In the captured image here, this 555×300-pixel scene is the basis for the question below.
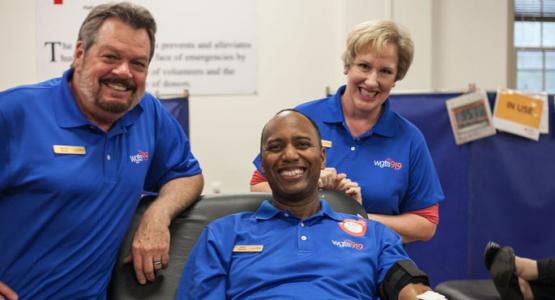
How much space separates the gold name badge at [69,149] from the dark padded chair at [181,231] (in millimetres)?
337

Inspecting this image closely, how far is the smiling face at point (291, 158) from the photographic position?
181 centimetres

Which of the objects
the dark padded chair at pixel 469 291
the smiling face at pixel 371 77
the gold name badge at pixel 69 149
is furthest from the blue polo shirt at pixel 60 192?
the dark padded chair at pixel 469 291

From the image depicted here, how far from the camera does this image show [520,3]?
4.54 metres

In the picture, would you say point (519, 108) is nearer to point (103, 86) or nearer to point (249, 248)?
point (249, 248)

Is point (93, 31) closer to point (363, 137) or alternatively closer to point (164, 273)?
point (164, 273)

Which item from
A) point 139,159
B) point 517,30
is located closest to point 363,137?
point 139,159

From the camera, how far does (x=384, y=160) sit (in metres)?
2.11

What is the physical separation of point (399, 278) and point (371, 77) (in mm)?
752

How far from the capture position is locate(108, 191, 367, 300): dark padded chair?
184cm

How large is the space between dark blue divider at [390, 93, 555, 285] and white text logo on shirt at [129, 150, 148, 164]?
1859 millimetres

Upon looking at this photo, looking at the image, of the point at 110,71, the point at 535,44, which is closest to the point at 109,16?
the point at 110,71

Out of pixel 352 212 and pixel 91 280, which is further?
pixel 352 212

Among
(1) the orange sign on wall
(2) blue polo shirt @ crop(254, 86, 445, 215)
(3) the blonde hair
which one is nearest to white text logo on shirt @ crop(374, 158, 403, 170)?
(2) blue polo shirt @ crop(254, 86, 445, 215)

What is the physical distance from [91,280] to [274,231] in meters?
0.56
